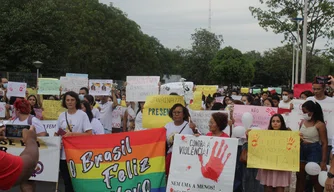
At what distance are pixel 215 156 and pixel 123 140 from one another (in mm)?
1324

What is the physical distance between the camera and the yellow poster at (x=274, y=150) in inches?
230

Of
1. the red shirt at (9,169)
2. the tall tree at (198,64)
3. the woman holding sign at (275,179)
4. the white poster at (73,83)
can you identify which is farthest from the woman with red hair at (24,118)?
the tall tree at (198,64)

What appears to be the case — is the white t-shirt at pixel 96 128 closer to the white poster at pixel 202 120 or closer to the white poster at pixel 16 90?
the white poster at pixel 202 120

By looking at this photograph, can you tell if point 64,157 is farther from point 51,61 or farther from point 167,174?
point 51,61

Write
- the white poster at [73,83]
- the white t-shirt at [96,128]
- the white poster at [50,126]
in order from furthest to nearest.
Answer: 1. the white poster at [73,83]
2. the white poster at [50,126]
3. the white t-shirt at [96,128]

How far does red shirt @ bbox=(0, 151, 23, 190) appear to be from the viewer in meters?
2.60

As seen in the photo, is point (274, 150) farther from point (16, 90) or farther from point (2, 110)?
point (16, 90)

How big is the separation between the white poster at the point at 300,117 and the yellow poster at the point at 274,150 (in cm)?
107

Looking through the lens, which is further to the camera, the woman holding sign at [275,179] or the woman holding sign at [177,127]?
the woman holding sign at [177,127]

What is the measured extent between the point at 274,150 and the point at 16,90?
832 cm

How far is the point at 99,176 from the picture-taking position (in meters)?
5.98

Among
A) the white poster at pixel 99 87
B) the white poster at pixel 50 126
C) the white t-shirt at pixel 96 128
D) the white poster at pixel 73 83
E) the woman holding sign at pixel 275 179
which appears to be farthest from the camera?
the white poster at pixel 73 83

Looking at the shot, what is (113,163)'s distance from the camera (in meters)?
6.02

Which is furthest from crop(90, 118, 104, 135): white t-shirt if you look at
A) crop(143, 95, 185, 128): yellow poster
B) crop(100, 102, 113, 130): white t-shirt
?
crop(100, 102, 113, 130): white t-shirt
